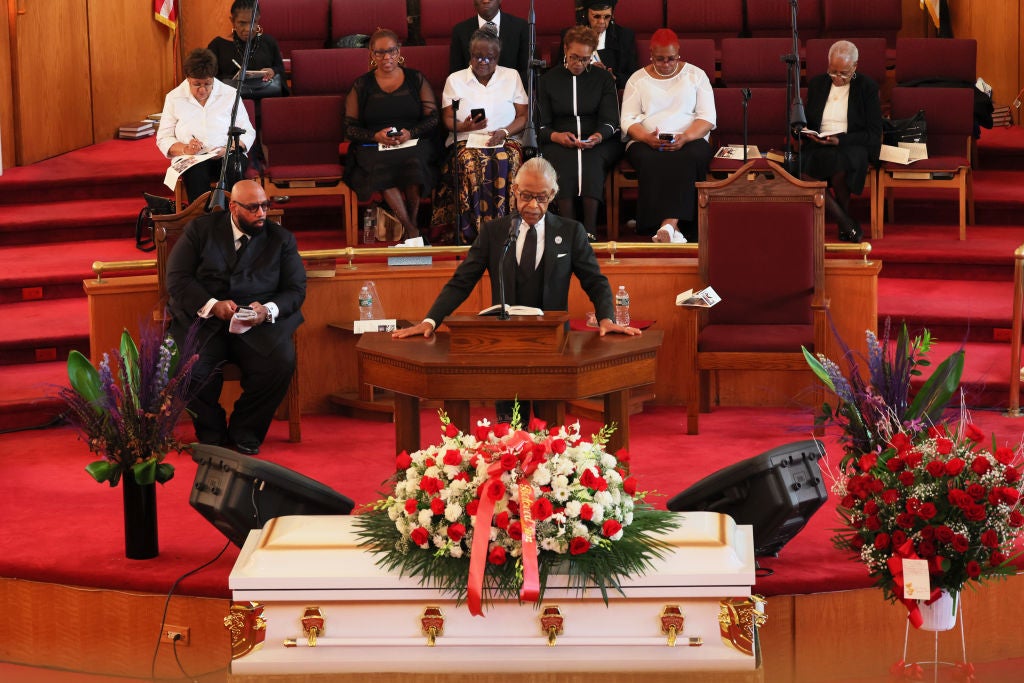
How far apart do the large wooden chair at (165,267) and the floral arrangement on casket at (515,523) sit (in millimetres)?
2598

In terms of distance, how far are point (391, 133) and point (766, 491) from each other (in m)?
4.07

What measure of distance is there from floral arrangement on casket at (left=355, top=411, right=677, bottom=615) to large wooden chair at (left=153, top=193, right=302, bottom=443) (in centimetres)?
260

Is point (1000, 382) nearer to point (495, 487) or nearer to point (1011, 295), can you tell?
point (1011, 295)

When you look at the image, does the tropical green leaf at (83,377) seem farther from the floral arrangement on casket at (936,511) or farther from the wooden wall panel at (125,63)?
the wooden wall panel at (125,63)

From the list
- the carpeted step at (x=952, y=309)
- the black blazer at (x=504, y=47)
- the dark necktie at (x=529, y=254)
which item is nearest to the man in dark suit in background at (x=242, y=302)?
the dark necktie at (x=529, y=254)

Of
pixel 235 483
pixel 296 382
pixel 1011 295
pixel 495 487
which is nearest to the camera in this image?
pixel 495 487

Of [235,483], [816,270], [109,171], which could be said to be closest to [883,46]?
[816,270]

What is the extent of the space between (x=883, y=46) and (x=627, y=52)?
4.91 ft

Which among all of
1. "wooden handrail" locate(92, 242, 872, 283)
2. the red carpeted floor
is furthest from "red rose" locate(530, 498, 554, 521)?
"wooden handrail" locate(92, 242, 872, 283)

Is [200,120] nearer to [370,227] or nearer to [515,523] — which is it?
[370,227]

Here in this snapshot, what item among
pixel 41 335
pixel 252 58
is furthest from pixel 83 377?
pixel 252 58

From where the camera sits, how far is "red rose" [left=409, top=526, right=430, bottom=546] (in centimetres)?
349

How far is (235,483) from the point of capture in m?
4.27

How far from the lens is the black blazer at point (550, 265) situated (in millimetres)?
5336
